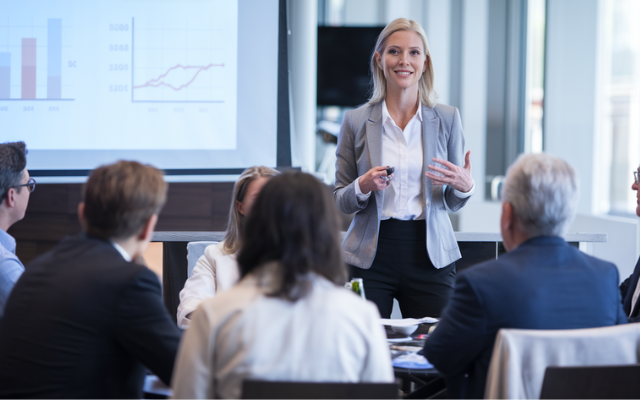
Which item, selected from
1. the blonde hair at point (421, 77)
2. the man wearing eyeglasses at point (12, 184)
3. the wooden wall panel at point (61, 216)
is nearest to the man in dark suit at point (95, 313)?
the man wearing eyeglasses at point (12, 184)

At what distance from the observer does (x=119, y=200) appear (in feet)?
4.05

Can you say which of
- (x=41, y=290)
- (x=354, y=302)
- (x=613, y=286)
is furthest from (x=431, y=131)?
(x=41, y=290)

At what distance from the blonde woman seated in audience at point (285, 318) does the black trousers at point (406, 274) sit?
3.66ft

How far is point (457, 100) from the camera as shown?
586cm

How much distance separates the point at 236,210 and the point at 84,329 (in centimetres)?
84

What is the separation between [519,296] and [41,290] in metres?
0.98

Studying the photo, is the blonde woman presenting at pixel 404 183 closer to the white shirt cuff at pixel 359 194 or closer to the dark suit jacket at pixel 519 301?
the white shirt cuff at pixel 359 194

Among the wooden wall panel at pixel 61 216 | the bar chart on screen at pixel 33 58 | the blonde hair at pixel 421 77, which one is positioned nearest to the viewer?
the blonde hair at pixel 421 77

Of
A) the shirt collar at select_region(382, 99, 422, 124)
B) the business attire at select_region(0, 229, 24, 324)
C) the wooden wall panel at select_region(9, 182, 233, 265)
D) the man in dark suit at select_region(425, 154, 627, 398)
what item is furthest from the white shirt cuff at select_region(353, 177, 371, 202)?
the wooden wall panel at select_region(9, 182, 233, 265)

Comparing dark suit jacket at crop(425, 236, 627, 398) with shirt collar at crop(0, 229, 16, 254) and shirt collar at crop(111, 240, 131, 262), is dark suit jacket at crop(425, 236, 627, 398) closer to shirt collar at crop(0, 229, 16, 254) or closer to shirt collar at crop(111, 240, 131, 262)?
shirt collar at crop(111, 240, 131, 262)

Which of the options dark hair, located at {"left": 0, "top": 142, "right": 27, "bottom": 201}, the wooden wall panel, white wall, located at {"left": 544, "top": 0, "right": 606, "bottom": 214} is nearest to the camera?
dark hair, located at {"left": 0, "top": 142, "right": 27, "bottom": 201}

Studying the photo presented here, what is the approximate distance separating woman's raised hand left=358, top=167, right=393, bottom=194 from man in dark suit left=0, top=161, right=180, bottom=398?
1.00 metres

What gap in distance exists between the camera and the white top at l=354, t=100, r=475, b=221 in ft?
7.33

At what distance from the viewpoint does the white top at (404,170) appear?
7.33 feet
